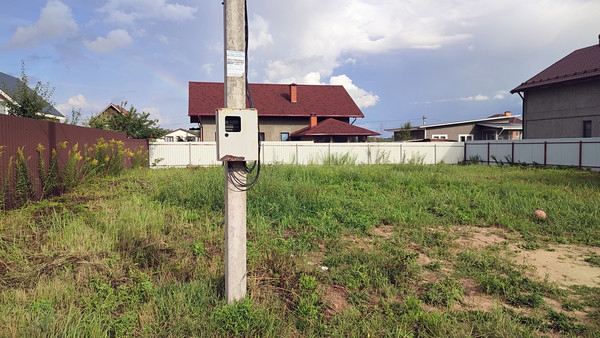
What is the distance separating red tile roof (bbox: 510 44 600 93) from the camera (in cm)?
1875

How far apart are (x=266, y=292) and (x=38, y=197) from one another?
600 centimetres

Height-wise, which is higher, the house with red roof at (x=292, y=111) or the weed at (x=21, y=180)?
the house with red roof at (x=292, y=111)

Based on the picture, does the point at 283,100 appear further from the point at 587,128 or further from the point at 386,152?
the point at 587,128

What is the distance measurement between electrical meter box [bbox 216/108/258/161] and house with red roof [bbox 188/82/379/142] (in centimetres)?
2193

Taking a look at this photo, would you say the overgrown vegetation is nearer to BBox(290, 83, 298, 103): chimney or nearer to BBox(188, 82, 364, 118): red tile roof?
BBox(188, 82, 364, 118): red tile roof

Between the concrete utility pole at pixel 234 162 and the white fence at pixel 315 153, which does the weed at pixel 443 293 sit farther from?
the white fence at pixel 315 153

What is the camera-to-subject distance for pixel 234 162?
2934mm

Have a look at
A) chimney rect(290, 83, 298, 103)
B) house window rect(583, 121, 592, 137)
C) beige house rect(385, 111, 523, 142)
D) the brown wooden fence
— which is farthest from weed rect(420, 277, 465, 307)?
beige house rect(385, 111, 523, 142)

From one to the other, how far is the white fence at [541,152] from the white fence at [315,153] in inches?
54.6

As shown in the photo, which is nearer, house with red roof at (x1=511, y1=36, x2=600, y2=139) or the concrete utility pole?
the concrete utility pole

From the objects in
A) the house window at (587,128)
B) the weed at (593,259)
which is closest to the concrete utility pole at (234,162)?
the weed at (593,259)

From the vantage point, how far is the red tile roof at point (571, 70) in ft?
61.5

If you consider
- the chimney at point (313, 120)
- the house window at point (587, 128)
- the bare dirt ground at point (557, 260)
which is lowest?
the bare dirt ground at point (557, 260)

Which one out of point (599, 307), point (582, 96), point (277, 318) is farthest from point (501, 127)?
point (277, 318)
